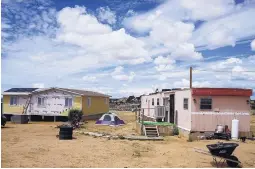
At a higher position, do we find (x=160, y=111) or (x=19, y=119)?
(x=160, y=111)

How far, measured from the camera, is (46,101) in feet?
106

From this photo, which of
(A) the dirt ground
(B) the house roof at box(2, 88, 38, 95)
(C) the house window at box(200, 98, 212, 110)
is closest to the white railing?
(C) the house window at box(200, 98, 212, 110)

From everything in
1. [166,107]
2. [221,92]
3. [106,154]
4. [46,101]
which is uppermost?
[221,92]

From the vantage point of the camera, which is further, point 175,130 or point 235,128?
point 175,130

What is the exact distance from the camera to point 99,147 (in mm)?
14734

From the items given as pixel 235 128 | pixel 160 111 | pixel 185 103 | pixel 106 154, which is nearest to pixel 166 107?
pixel 160 111

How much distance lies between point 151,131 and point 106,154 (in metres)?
7.17

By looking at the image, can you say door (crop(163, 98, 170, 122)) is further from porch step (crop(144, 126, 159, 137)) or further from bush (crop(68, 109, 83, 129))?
bush (crop(68, 109, 83, 129))

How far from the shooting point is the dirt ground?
11250 mm

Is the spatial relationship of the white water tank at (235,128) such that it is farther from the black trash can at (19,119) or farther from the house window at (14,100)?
the house window at (14,100)

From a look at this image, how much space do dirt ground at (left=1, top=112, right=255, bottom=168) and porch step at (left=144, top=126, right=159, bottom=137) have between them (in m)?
2.10

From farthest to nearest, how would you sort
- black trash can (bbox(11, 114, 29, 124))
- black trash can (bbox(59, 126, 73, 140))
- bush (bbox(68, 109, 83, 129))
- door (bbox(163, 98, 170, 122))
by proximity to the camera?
black trash can (bbox(11, 114, 29, 124)), bush (bbox(68, 109, 83, 129)), door (bbox(163, 98, 170, 122)), black trash can (bbox(59, 126, 73, 140))

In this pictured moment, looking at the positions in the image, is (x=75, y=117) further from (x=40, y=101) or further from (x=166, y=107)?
(x=40, y=101)

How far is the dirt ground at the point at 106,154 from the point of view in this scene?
11250mm
